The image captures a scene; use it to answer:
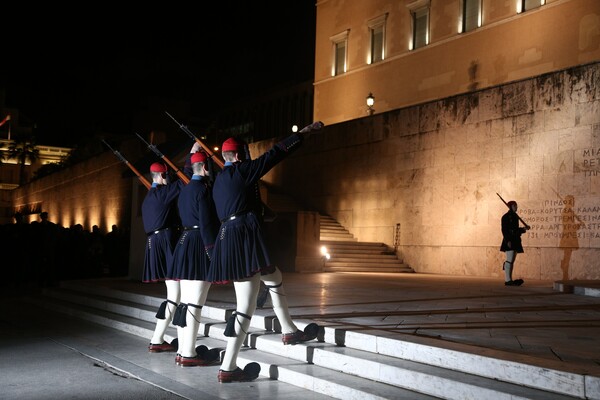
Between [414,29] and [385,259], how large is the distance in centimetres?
1528

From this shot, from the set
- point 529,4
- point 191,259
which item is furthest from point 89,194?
point 191,259

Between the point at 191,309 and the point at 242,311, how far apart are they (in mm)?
900

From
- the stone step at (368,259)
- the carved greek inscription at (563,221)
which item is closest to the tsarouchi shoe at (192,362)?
the carved greek inscription at (563,221)

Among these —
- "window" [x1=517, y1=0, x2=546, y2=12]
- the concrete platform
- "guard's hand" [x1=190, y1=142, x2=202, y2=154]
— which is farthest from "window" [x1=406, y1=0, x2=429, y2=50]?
"guard's hand" [x1=190, y1=142, x2=202, y2=154]

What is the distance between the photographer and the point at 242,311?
6223 mm

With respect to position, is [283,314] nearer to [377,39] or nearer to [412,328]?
[412,328]

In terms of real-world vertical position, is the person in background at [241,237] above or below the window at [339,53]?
below

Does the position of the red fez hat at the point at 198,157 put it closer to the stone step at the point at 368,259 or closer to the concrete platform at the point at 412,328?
the concrete platform at the point at 412,328

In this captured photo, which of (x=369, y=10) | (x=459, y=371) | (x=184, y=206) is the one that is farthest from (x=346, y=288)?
(x=369, y=10)

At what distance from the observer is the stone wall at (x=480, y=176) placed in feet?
51.1

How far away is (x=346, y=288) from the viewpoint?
12719mm

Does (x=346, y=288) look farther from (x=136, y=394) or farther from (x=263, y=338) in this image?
(x=136, y=394)

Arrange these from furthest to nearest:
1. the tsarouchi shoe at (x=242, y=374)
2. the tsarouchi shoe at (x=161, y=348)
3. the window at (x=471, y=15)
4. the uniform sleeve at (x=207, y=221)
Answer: the window at (x=471, y=15) → the tsarouchi shoe at (x=161, y=348) → the uniform sleeve at (x=207, y=221) → the tsarouchi shoe at (x=242, y=374)

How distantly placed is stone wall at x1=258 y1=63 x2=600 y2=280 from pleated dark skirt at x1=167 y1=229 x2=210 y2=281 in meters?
11.5
